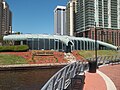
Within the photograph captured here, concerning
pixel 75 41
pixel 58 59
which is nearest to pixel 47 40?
pixel 75 41

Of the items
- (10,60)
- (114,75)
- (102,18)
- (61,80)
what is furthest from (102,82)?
(102,18)

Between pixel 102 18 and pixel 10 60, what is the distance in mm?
91722

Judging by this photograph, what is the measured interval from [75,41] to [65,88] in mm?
65570

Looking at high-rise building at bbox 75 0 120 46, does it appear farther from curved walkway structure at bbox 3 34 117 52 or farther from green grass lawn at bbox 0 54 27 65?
green grass lawn at bbox 0 54 27 65

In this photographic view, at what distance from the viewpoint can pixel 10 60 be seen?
47.7 meters

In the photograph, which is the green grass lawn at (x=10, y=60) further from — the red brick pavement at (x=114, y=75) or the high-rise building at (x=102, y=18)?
the high-rise building at (x=102, y=18)

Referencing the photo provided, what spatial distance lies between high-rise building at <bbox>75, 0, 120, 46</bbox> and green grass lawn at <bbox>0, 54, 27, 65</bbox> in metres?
74.3

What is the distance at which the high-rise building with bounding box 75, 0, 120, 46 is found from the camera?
126 m

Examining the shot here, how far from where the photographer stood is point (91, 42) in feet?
266

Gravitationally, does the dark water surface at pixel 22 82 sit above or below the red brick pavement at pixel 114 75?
below

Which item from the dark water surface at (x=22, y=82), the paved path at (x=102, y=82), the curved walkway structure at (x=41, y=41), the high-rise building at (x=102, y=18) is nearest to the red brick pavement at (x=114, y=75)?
the paved path at (x=102, y=82)

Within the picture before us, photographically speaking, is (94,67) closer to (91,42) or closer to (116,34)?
(91,42)

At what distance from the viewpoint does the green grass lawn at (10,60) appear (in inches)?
1813

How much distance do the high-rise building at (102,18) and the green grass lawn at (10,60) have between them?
244 feet
